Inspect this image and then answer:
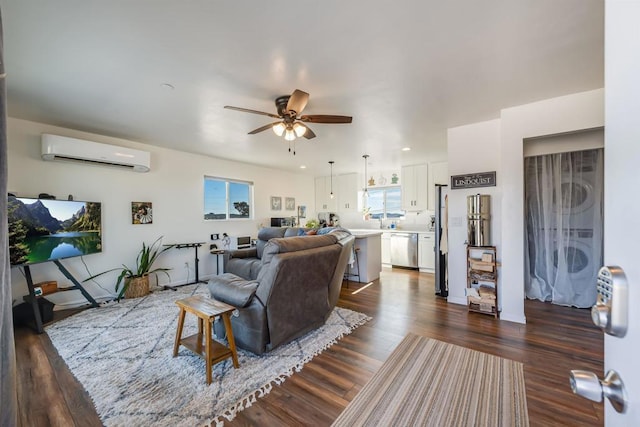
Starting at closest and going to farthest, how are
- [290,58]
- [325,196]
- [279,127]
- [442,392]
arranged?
[442,392]
[290,58]
[279,127]
[325,196]

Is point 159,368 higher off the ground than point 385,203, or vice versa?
point 385,203

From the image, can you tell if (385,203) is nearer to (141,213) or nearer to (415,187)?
(415,187)

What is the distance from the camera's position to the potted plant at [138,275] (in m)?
3.94

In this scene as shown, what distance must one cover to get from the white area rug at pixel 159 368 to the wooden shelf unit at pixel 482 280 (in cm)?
148

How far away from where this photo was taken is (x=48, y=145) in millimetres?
3244

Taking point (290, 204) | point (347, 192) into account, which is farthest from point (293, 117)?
point (347, 192)

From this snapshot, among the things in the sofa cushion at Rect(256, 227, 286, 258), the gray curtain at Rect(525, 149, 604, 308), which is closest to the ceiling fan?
the sofa cushion at Rect(256, 227, 286, 258)

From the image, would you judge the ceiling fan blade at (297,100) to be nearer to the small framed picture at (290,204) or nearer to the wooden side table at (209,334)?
the wooden side table at (209,334)

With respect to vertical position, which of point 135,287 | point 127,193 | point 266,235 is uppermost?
point 127,193

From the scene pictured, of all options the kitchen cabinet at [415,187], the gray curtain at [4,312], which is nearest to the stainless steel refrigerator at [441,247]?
the kitchen cabinet at [415,187]

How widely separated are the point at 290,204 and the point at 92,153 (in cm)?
434

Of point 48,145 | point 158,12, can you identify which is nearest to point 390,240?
point 158,12

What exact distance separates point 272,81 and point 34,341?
3.61 meters

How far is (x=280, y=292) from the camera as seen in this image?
7.52 ft
